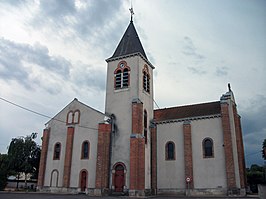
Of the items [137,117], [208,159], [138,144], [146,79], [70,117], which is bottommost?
[208,159]

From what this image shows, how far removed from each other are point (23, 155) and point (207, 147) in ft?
88.5

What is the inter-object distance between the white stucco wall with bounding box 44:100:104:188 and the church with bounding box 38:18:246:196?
10 centimetres

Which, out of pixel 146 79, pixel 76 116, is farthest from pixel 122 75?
pixel 76 116

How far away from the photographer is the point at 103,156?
1179 inches

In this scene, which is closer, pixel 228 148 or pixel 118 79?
pixel 228 148

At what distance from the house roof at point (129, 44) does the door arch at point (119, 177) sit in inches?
567

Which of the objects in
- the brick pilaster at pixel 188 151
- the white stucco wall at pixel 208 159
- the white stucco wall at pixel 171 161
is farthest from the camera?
the white stucco wall at pixel 171 161

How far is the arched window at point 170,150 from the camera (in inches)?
1250

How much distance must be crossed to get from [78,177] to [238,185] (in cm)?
1768

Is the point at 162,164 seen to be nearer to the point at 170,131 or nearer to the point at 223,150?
the point at 170,131

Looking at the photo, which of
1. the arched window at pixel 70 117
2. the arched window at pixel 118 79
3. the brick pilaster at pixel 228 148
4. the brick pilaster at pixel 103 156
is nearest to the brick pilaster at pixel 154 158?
the brick pilaster at pixel 103 156

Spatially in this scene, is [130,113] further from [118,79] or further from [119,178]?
[119,178]

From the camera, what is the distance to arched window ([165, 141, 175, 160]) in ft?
104

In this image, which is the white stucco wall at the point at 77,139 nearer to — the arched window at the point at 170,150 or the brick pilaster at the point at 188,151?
the arched window at the point at 170,150
